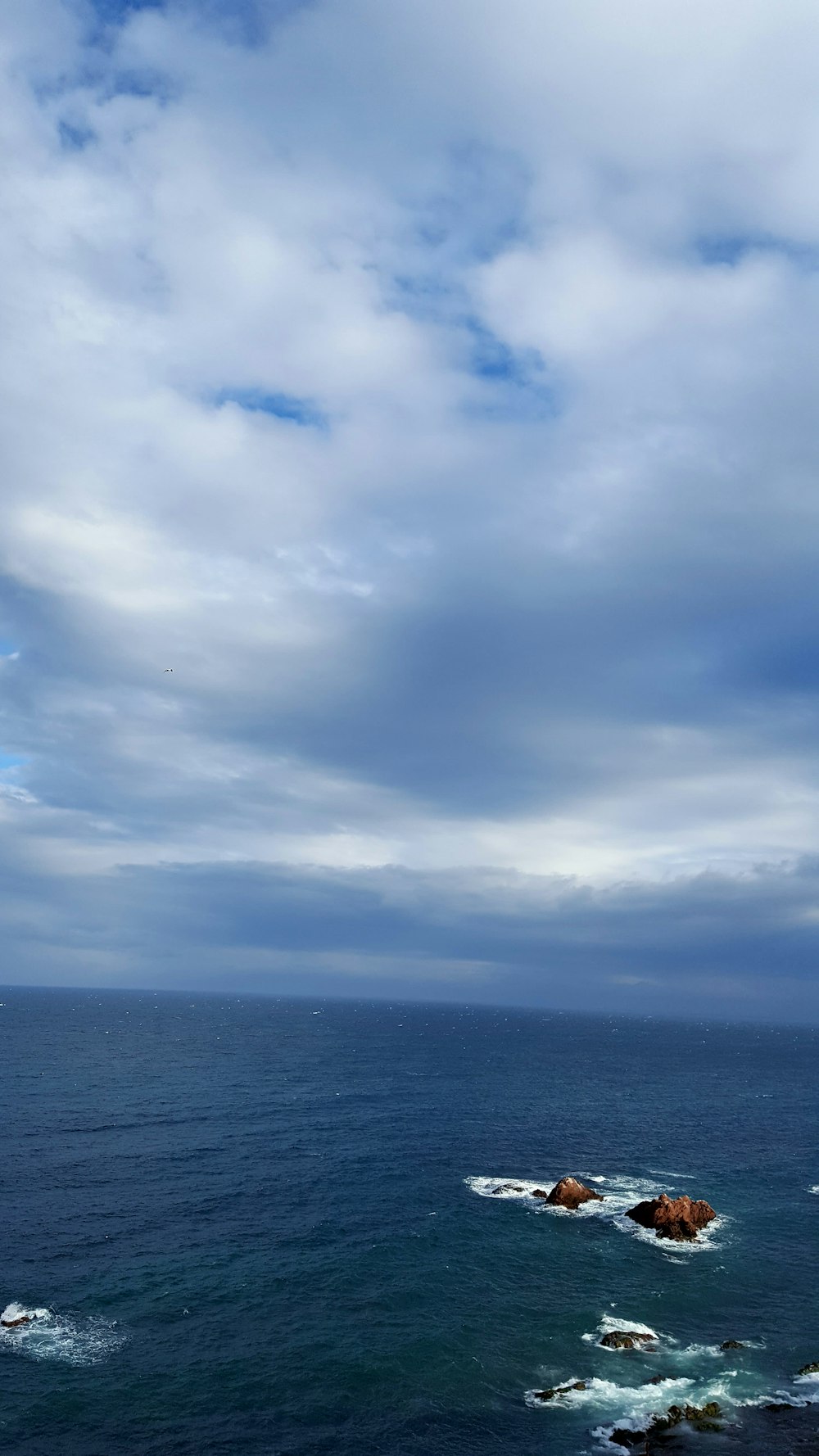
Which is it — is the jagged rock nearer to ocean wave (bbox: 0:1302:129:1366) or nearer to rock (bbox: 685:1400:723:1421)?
rock (bbox: 685:1400:723:1421)

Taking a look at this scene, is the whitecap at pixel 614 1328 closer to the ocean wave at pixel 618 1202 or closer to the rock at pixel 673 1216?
the ocean wave at pixel 618 1202

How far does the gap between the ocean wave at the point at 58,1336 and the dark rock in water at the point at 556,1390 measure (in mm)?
31577

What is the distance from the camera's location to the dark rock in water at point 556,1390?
55.8m

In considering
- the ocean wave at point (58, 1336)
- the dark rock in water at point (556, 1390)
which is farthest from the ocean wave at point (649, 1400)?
the ocean wave at point (58, 1336)

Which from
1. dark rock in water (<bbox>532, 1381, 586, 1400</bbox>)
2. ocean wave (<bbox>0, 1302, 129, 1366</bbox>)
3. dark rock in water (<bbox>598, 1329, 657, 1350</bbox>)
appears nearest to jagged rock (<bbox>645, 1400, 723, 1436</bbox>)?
dark rock in water (<bbox>532, 1381, 586, 1400</bbox>)

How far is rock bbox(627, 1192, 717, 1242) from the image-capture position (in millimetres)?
87375

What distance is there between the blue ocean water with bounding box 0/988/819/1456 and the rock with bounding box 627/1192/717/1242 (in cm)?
210

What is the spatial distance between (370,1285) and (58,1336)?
1051 inches

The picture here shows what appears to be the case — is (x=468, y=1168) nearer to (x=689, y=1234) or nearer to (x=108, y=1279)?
(x=689, y=1234)

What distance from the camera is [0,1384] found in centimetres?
5553

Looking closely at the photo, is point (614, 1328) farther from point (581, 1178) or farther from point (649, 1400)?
point (581, 1178)

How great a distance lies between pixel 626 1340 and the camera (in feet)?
207

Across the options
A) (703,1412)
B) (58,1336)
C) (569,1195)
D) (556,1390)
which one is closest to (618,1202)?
(569,1195)

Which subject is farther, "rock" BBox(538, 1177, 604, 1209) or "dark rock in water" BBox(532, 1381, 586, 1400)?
"rock" BBox(538, 1177, 604, 1209)
